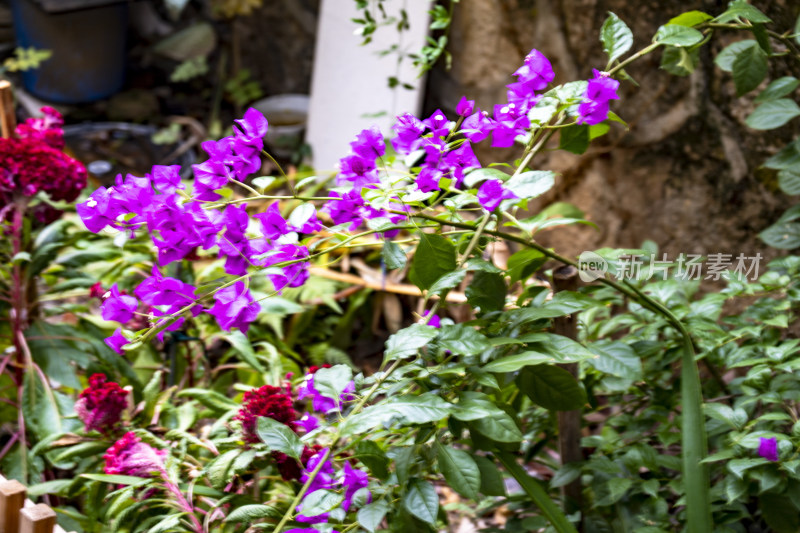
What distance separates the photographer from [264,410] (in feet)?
3.56

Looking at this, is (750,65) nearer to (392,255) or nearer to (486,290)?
(486,290)

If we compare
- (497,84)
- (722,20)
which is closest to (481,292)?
(722,20)

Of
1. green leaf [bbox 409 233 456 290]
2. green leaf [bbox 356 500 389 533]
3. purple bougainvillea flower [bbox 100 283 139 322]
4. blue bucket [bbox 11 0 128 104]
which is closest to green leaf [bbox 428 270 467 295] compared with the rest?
green leaf [bbox 409 233 456 290]

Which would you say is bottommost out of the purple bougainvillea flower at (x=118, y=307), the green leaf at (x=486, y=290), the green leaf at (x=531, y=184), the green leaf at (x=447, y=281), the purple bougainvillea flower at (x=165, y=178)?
the purple bougainvillea flower at (x=118, y=307)

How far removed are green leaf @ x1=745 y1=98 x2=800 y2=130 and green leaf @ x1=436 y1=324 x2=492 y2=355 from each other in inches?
31.5

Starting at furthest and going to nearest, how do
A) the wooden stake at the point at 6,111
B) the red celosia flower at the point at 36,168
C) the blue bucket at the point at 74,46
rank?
the blue bucket at the point at 74,46 < the wooden stake at the point at 6,111 < the red celosia flower at the point at 36,168

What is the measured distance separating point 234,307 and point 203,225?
10cm

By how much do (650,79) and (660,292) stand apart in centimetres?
81

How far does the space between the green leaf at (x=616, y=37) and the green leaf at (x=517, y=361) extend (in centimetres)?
43

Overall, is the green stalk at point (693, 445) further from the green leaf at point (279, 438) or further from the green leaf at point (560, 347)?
the green leaf at point (279, 438)

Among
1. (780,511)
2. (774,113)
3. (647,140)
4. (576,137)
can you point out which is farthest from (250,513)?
(647,140)

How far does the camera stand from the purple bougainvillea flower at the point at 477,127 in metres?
0.98

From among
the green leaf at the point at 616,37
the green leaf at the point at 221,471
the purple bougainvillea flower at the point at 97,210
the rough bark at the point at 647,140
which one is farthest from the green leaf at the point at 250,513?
the rough bark at the point at 647,140

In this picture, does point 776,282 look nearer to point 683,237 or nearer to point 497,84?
point 683,237
